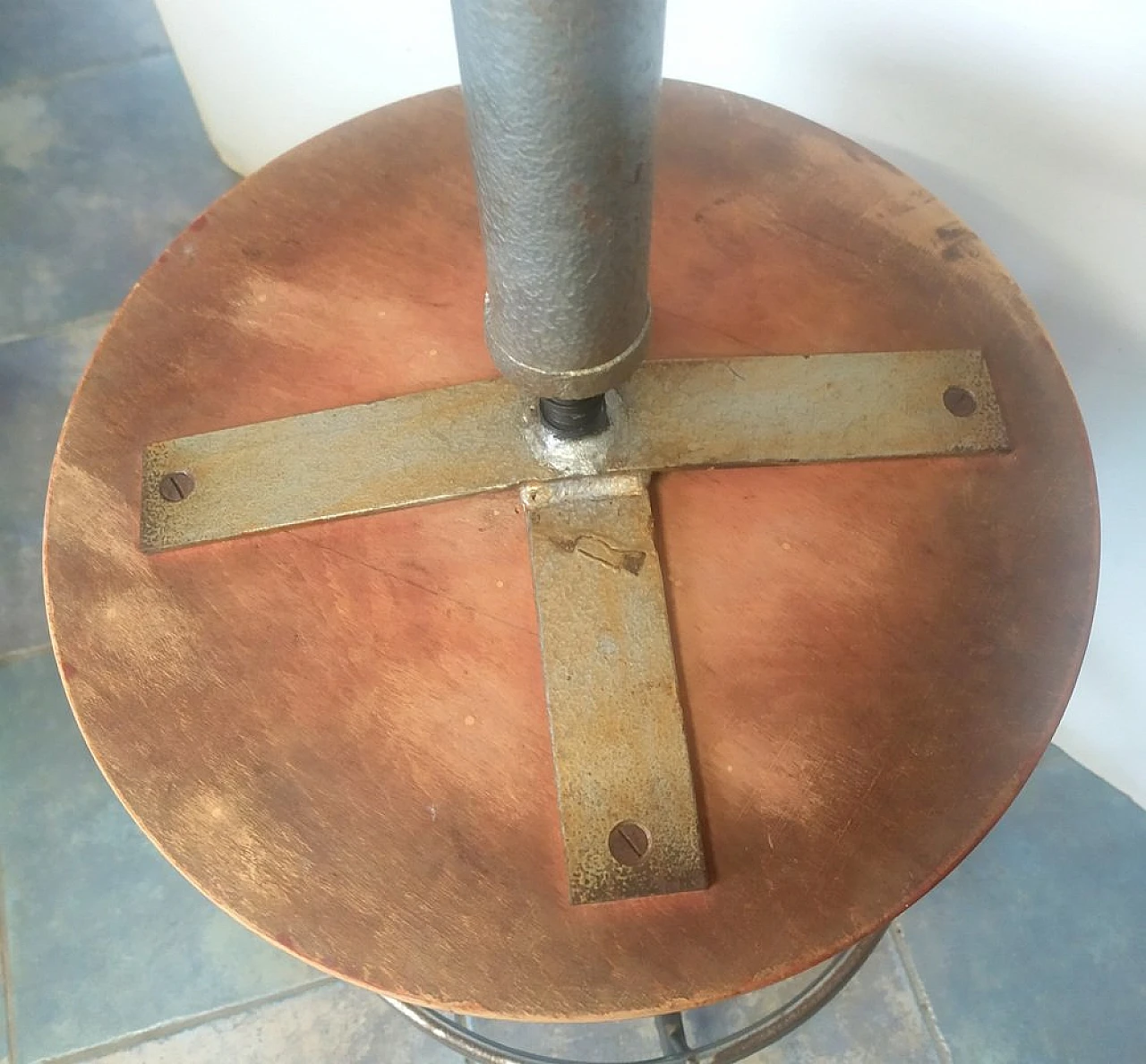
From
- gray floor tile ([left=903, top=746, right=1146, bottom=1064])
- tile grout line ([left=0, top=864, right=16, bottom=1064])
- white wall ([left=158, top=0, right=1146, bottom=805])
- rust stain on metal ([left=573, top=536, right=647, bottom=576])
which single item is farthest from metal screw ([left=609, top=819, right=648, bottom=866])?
tile grout line ([left=0, top=864, right=16, bottom=1064])

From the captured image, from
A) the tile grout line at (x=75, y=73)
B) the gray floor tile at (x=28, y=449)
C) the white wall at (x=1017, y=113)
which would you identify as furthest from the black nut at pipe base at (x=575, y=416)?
the tile grout line at (x=75, y=73)

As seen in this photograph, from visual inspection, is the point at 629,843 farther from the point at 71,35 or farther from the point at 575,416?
the point at 71,35

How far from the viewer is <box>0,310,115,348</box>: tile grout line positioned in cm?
183

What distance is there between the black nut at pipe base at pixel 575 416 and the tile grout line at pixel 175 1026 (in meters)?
0.96

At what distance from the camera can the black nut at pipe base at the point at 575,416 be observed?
695 millimetres

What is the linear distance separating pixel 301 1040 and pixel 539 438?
1045 millimetres

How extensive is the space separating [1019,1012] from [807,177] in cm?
115

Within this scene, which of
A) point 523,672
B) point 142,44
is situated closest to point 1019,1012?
point 523,672

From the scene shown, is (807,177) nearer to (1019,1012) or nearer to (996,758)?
(996,758)

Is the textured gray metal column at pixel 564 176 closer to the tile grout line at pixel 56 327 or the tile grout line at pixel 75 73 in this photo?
the tile grout line at pixel 56 327

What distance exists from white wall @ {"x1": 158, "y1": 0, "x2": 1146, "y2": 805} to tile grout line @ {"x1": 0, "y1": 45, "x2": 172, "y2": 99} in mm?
952

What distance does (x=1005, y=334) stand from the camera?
31.4 inches

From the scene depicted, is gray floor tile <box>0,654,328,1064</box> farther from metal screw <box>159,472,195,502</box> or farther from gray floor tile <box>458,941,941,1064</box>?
metal screw <box>159,472,195,502</box>

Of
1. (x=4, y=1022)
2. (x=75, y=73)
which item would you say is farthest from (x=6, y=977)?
(x=75, y=73)
